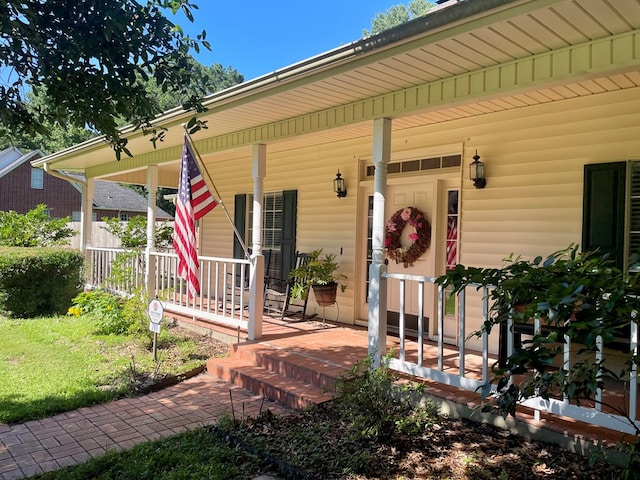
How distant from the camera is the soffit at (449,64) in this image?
9.16ft

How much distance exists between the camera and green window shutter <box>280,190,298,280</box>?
7.61 meters

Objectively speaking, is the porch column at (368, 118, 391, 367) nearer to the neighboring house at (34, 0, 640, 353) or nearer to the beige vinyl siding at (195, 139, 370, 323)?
the neighboring house at (34, 0, 640, 353)

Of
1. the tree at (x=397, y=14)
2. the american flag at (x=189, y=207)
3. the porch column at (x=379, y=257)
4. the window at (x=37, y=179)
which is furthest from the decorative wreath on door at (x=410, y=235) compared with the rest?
the tree at (x=397, y=14)

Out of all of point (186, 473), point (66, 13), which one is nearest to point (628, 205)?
point (186, 473)

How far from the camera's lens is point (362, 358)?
485 centimetres

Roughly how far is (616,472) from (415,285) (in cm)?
332

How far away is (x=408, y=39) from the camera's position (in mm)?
3297

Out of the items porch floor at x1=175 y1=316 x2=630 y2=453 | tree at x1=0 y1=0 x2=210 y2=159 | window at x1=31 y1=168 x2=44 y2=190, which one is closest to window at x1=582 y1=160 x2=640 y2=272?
porch floor at x1=175 y1=316 x2=630 y2=453

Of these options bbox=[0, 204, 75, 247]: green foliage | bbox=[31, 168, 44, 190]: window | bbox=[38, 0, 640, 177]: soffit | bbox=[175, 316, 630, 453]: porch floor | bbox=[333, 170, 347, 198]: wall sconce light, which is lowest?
bbox=[175, 316, 630, 453]: porch floor

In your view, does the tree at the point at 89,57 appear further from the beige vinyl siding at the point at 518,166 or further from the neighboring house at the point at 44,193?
the neighboring house at the point at 44,193

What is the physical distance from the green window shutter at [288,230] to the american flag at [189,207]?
7.24ft

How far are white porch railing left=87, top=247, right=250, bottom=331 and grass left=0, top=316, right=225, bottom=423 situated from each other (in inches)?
19.9

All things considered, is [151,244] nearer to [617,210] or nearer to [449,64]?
[449,64]

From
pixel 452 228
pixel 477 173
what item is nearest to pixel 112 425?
pixel 452 228
